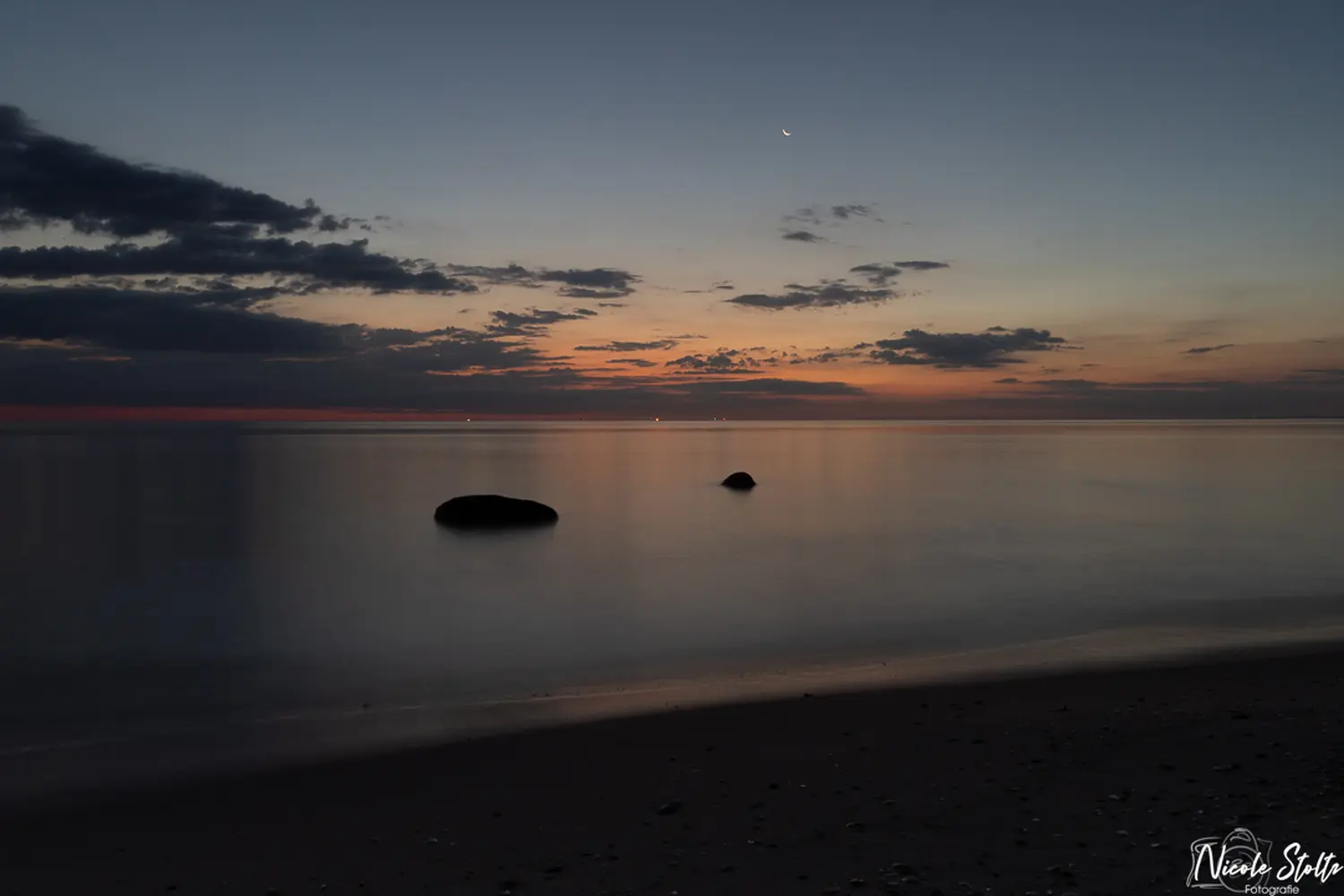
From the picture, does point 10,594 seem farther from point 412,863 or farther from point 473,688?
point 412,863

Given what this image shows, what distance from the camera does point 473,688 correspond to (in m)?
14.0

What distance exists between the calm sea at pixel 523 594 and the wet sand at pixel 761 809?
209cm

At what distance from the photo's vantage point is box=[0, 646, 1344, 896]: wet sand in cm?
636

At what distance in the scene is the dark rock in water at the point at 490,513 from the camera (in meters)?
35.3

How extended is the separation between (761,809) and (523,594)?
628 inches

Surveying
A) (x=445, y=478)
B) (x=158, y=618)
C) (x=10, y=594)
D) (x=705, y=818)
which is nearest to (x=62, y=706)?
(x=158, y=618)

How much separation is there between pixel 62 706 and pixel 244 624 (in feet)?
21.1
